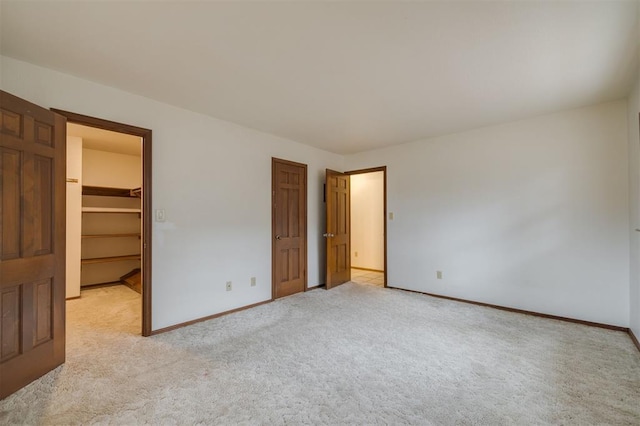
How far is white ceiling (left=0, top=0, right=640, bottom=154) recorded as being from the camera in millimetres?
1618

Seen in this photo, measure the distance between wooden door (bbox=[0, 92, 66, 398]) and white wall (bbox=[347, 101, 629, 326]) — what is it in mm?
4094

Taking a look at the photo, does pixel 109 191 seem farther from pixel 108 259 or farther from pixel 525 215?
pixel 525 215

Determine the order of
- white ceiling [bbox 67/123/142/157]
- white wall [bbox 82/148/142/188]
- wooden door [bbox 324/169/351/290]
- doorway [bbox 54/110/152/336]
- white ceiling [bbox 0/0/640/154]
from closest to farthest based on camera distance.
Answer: white ceiling [bbox 0/0/640/154]
white ceiling [bbox 67/123/142/157]
doorway [bbox 54/110/152/336]
wooden door [bbox 324/169/351/290]
white wall [bbox 82/148/142/188]

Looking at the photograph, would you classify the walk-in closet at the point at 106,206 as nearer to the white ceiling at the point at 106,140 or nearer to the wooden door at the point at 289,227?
Answer: the white ceiling at the point at 106,140

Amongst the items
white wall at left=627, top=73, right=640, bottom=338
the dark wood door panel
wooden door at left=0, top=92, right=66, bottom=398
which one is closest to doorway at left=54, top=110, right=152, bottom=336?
wooden door at left=0, top=92, right=66, bottom=398

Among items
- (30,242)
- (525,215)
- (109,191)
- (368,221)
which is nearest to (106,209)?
(109,191)

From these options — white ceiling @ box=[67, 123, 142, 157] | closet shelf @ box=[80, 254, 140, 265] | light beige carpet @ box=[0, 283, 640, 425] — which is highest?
white ceiling @ box=[67, 123, 142, 157]

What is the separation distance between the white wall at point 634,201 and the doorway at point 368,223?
3.77 metres

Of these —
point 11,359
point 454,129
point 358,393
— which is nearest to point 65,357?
point 11,359

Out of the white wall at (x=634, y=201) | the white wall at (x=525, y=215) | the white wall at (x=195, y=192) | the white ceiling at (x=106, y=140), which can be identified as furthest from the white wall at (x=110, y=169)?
the white wall at (x=634, y=201)

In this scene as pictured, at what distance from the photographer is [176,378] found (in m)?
2.01

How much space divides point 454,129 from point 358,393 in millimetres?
3441

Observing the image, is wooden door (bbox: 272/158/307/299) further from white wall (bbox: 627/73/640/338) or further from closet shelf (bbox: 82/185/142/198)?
white wall (bbox: 627/73/640/338)

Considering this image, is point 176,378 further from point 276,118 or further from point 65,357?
point 276,118
